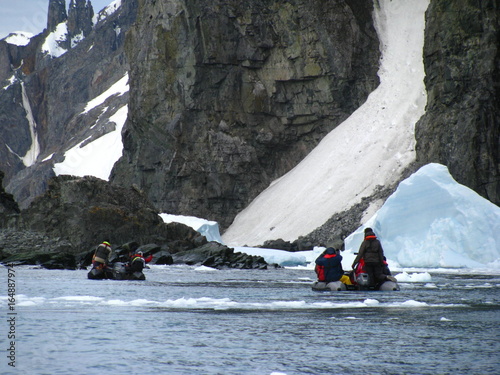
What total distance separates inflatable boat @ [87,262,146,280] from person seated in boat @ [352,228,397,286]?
30.3 ft

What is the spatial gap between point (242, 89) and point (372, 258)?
198ft

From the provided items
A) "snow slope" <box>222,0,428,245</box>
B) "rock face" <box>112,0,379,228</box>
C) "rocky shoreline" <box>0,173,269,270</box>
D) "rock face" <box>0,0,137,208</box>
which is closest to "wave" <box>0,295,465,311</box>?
"rocky shoreline" <box>0,173,269,270</box>

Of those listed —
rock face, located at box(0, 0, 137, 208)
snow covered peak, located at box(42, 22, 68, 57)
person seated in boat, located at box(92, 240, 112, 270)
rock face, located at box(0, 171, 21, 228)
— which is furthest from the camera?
snow covered peak, located at box(42, 22, 68, 57)

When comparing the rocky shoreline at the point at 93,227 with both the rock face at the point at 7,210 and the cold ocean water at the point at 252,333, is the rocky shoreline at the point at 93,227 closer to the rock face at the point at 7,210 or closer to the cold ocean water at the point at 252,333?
the rock face at the point at 7,210

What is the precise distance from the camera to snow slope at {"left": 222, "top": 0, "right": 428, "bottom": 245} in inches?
2650

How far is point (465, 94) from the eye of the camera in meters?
58.8

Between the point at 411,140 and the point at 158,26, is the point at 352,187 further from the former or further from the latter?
the point at 158,26

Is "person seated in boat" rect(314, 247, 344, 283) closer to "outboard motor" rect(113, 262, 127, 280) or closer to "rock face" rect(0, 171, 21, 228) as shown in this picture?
"outboard motor" rect(113, 262, 127, 280)

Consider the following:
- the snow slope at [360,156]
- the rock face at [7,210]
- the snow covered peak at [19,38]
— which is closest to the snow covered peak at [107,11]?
the snow covered peak at [19,38]

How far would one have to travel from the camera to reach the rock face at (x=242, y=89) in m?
79.6

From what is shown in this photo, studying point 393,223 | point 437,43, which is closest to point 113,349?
point 393,223

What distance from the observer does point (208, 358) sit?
10961mm

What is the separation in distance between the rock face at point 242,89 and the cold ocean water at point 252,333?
58.6 m

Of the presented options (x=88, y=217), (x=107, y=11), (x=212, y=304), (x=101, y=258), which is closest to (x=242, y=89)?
(x=88, y=217)
